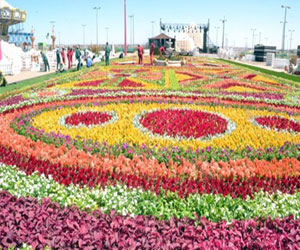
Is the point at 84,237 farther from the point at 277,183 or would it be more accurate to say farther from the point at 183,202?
the point at 277,183

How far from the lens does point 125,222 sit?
3293 mm

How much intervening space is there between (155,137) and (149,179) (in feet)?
6.61

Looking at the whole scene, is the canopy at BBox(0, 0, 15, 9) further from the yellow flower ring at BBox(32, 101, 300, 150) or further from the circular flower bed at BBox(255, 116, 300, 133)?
the circular flower bed at BBox(255, 116, 300, 133)

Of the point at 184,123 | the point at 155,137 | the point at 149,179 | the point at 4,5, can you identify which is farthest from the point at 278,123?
the point at 4,5

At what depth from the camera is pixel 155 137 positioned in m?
6.49

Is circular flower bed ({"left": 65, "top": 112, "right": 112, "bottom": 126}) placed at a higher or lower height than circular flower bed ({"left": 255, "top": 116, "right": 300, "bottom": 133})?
higher

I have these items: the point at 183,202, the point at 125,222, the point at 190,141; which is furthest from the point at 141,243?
the point at 190,141

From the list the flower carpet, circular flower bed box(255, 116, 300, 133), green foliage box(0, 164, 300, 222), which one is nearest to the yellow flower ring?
the flower carpet

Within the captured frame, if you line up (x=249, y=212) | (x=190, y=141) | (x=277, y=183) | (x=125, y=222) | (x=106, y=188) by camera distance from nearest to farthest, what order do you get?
(x=125, y=222) < (x=249, y=212) < (x=106, y=188) < (x=277, y=183) < (x=190, y=141)

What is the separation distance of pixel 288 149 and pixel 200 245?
348 centimetres

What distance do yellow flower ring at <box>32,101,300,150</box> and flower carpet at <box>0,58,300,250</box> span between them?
0.03 metres

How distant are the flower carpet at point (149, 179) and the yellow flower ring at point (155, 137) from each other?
0.09 feet

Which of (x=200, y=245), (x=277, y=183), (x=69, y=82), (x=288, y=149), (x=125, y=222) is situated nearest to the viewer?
(x=200, y=245)

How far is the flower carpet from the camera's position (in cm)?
312
